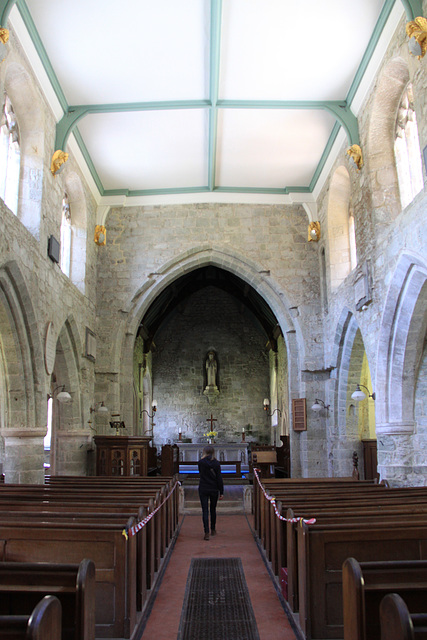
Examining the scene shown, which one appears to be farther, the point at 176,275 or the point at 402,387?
the point at 176,275

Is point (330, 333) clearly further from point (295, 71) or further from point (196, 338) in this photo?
point (196, 338)

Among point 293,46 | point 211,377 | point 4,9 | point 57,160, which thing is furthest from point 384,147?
point 211,377

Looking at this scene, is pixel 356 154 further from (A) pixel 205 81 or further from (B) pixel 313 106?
(A) pixel 205 81

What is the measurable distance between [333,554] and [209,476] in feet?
12.3

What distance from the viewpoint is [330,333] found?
1120 centimetres

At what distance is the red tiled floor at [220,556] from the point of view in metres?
3.88

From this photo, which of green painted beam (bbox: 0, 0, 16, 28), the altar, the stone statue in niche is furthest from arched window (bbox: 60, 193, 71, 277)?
the stone statue in niche

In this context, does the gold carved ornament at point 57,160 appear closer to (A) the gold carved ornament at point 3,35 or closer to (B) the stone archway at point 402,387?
(A) the gold carved ornament at point 3,35

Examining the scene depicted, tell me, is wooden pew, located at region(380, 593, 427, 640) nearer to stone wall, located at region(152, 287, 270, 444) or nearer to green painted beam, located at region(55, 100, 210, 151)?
green painted beam, located at region(55, 100, 210, 151)

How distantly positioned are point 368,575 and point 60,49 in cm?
791

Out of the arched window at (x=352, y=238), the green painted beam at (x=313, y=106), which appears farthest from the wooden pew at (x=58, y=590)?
the arched window at (x=352, y=238)

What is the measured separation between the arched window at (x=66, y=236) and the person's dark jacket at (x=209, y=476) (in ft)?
17.8

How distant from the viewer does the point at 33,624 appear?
6.24 feet

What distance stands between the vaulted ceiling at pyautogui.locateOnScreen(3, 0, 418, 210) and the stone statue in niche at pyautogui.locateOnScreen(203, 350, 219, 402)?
26.7 feet
